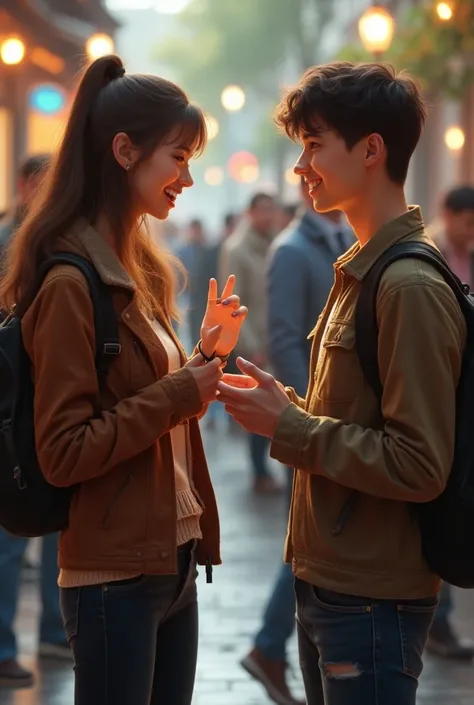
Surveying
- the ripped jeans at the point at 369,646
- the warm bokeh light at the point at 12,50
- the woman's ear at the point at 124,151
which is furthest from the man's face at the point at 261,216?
the ripped jeans at the point at 369,646

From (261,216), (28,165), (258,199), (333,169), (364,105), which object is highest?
(258,199)

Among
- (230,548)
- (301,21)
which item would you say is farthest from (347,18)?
(230,548)

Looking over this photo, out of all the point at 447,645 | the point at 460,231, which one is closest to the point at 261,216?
the point at 460,231

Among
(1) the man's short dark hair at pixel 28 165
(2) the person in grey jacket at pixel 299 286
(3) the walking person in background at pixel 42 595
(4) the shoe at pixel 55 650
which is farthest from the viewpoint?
(1) the man's short dark hair at pixel 28 165

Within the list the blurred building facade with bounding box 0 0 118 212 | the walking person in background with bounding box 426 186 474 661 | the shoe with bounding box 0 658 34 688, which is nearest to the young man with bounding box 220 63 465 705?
the shoe with bounding box 0 658 34 688

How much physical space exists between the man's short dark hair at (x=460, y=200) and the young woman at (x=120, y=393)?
4200 millimetres

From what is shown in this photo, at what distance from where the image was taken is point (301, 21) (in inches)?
2384

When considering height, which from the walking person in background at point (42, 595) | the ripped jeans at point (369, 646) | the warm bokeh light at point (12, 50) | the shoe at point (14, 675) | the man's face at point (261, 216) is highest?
the warm bokeh light at point (12, 50)

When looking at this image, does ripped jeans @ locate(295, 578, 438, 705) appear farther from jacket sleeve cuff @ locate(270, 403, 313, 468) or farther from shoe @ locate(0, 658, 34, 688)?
shoe @ locate(0, 658, 34, 688)

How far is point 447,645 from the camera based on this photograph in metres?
6.37

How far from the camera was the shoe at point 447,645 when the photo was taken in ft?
20.8

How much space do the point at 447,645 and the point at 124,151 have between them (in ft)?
12.2

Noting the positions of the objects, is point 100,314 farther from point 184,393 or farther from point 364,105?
point 364,105

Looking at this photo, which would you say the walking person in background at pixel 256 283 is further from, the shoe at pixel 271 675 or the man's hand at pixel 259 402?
the man's hand at pixel 259 402
